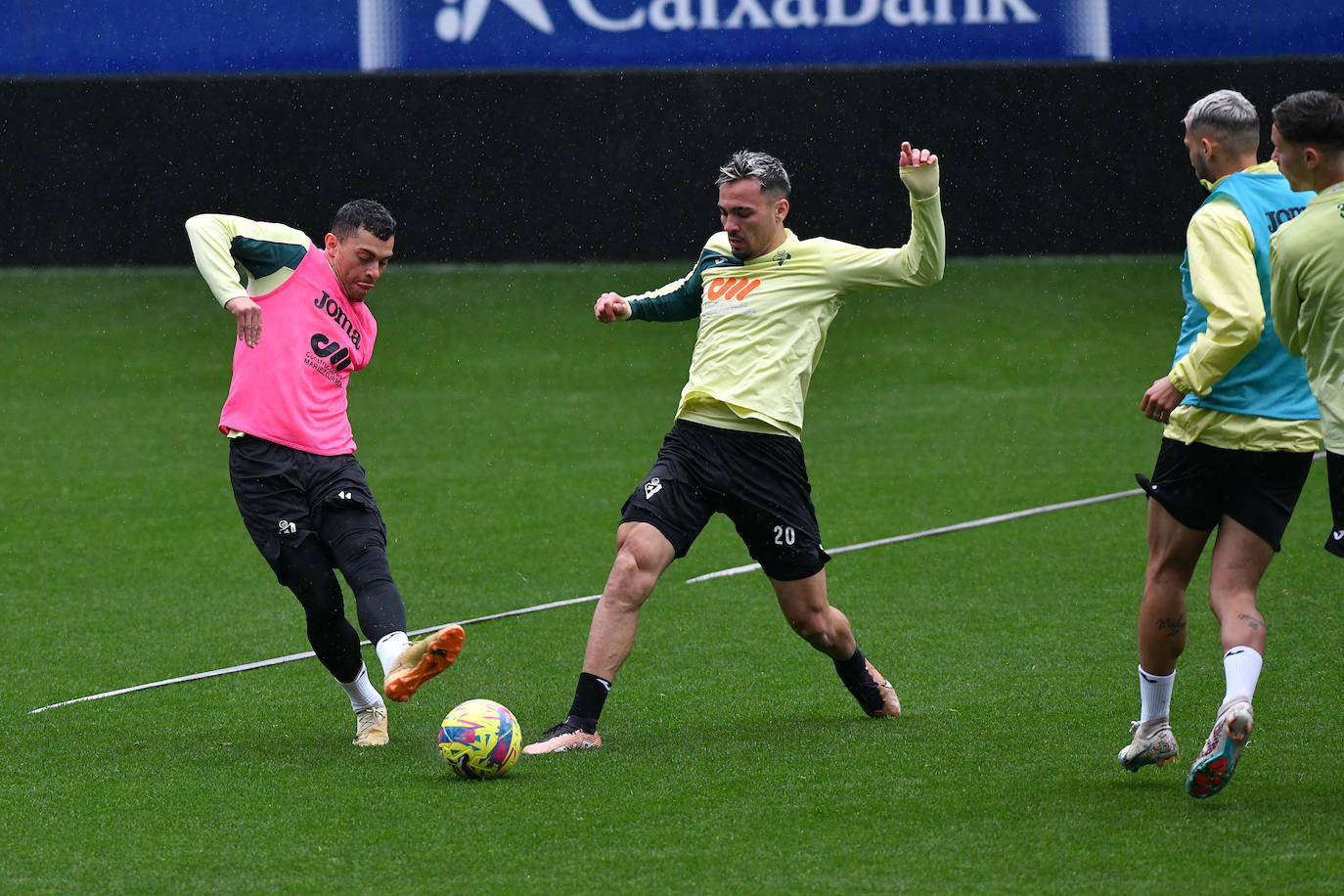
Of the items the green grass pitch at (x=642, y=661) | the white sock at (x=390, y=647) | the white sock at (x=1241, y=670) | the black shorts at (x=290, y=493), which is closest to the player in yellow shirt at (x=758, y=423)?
the green grass pitch at (x=642, y=661)

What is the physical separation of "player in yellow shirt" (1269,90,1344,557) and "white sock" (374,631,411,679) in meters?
2.89

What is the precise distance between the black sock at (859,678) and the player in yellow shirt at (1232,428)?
1332mm

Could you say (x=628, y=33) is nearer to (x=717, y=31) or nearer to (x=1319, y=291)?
(x=717, y=31)

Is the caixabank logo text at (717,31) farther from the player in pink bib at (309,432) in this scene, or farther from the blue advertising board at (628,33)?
the player in pink bib at (309,432)

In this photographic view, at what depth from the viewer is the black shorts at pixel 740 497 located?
596cm

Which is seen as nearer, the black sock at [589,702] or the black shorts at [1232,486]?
the black shorts at [1232,486]

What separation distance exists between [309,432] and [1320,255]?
339 centimetres

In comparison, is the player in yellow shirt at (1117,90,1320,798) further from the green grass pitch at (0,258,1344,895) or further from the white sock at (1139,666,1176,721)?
the green grass pitch at (0,258,1344,895)

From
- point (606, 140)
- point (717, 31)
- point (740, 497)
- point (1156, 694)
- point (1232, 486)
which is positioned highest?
point (717, 31)

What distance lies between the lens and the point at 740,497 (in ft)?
19.6

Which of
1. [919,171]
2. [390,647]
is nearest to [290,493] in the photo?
[390,647]

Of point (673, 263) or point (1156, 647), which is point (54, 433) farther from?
point (1156, 647)

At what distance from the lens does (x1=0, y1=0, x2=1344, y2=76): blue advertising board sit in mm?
16938

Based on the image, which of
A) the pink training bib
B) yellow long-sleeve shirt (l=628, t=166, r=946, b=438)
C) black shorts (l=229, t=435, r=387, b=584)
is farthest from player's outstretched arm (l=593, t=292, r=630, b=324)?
black shorts (l=229, t=435, r=387, b=584)
